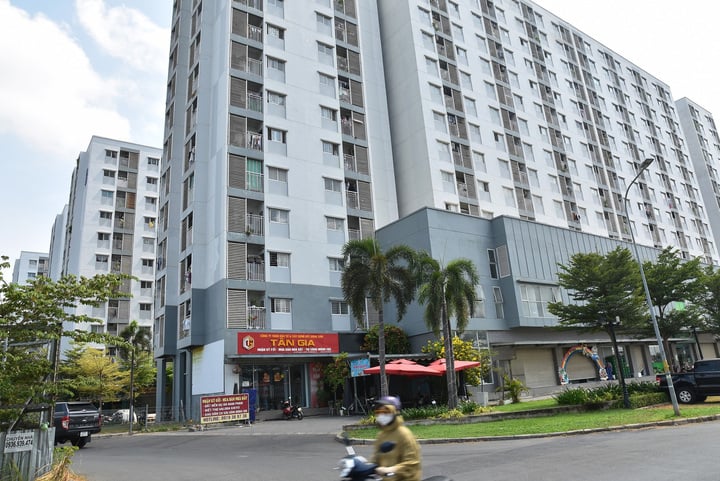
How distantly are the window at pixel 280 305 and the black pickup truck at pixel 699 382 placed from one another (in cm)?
2168

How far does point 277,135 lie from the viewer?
121ft

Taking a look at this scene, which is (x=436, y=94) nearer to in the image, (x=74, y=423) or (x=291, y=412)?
(x=291, y=412)

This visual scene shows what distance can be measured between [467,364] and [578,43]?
53.8 meters

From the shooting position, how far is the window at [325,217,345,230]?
1465 inches

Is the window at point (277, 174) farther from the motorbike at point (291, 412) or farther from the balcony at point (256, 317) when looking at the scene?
the motorbike at point (291, 412)

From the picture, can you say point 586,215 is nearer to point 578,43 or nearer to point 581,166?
point 581,166

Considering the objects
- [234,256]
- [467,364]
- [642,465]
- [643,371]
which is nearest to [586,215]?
[643,371]

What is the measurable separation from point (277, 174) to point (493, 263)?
16.8 meters

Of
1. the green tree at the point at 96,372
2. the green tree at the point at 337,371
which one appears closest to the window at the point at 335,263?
the green tree at the point at 337,371

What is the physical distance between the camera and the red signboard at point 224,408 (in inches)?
1040

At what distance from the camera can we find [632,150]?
2554 inches

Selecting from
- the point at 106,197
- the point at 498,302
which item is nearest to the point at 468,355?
the point at 498,302

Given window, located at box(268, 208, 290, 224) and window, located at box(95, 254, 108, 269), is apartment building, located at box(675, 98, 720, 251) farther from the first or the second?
window, located at box(95, 254, 108, 269)

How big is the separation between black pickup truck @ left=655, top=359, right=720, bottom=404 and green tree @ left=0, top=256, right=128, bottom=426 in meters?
22.2
